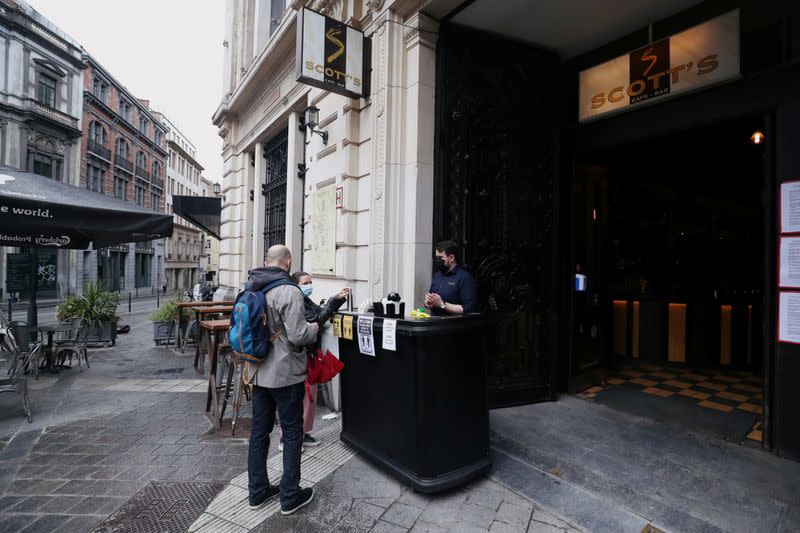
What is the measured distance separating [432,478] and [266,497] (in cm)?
129

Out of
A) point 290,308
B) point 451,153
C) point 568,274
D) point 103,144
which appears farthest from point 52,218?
point 103,144

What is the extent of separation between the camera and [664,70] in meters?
4.21

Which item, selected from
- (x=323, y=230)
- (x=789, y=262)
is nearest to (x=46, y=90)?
(x=323, y=230)

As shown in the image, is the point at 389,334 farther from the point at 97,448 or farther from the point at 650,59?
the point at 650,59

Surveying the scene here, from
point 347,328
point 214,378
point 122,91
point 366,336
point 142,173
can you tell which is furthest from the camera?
point 142,173

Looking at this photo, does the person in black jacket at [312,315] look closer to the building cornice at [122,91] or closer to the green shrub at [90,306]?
the green shrub at [90,306]

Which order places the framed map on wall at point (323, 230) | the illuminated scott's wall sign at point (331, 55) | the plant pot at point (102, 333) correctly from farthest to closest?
the plant pot at point (102, 333), the framed map on wall at point (323, 230), the illuminated scott's wall sign at point (331, 55)

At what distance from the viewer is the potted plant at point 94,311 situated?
348 inches

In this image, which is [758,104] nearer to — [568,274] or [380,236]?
[568,274]

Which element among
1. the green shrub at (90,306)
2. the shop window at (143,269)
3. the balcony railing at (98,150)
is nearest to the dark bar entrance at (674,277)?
the green shrub at (90,306)

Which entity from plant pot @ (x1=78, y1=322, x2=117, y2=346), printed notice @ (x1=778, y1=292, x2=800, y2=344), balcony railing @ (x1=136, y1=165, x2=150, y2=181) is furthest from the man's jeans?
balcony railing @ (x1=136, y1=165, x2=150, y2=181)

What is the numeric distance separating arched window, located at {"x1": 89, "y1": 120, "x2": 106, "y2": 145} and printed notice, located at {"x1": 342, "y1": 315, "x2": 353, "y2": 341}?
126ft

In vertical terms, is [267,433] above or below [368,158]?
below

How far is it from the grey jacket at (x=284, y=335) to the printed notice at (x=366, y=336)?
1.59ft
